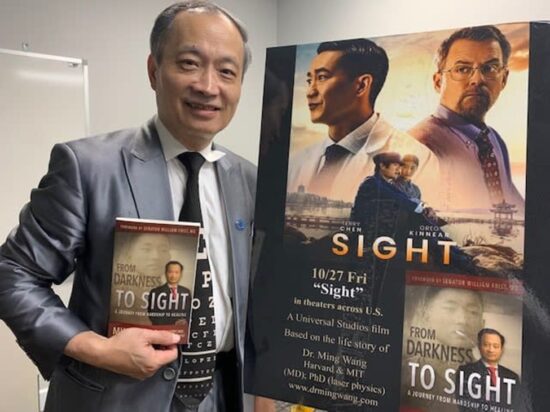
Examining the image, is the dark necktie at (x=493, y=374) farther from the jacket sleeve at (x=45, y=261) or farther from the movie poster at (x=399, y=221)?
Answer: the jacket sleeve at (x=45, y=261)

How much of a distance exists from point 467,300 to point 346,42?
43cm

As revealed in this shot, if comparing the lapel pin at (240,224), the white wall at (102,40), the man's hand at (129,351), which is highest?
the white wall at (102,40)

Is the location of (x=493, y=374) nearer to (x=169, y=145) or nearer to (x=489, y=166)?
(x=489, y=166)

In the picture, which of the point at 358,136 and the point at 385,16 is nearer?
the point at 358,136

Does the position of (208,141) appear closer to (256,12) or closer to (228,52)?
(228,52)

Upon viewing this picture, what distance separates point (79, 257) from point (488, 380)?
76 cm

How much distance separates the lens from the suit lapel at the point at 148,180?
3.18 feet

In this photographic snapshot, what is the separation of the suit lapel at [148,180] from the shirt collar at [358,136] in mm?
377

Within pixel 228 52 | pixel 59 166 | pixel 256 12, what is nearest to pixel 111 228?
pixel 59 166

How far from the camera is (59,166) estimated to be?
96 centimetres

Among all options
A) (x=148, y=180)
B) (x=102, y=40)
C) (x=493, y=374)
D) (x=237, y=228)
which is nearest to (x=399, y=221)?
(x=493, y=374)

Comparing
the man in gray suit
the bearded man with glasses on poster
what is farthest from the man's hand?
the bearded man with glasses on poster

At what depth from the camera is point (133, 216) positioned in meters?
0.96

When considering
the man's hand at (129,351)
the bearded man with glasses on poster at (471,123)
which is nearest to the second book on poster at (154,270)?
the man's hand at (129,351)
